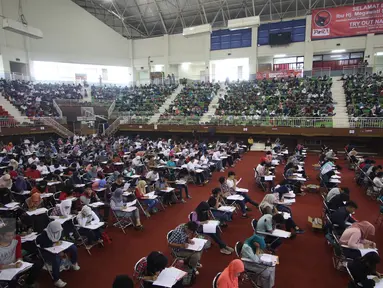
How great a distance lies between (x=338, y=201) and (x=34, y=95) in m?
26.8

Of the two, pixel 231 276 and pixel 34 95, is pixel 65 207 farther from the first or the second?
pixel 34 95

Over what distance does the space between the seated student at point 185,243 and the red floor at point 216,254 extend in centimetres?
48

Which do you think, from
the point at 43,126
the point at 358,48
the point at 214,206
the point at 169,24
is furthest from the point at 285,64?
the point at 214,206

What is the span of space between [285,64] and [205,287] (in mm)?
28739

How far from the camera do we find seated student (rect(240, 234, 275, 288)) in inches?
187

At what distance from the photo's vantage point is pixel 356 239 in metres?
5.02

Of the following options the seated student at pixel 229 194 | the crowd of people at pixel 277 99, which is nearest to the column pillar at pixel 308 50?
the crowd of people at pixel 277 99

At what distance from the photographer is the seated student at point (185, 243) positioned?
5094mm

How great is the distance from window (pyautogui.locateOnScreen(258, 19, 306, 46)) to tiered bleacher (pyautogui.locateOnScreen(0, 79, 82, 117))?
67.1 ft

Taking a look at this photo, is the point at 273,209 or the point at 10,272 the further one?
the point at 273,209

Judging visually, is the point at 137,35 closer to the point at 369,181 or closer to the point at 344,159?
the point at 344,159

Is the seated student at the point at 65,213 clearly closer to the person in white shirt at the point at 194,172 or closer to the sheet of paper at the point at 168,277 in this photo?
the sheet of paper at the point at 168,277

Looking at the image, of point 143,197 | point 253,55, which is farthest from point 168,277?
point 253,55

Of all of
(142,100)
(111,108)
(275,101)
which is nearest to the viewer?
(275,101)
